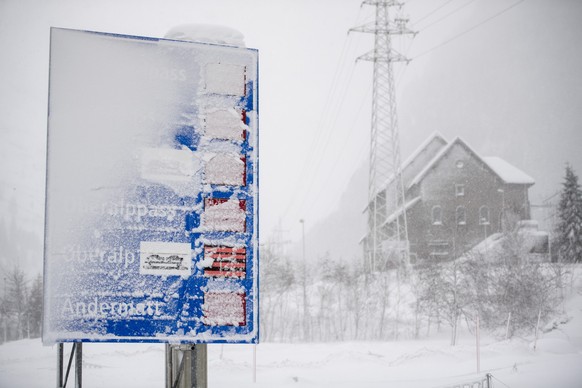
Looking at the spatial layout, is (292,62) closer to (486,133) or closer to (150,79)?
(486,133)

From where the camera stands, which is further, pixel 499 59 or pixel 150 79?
pixel 499 59

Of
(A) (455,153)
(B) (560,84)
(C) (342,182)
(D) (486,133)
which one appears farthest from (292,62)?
(A) (455,153)

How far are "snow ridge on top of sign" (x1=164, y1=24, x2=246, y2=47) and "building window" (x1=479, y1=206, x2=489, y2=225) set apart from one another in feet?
103

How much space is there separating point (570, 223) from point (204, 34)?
33436mm

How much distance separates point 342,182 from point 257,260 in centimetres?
7195

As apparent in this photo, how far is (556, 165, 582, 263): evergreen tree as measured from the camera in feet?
104

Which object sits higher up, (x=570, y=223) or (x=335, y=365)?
(x=570, y=223)

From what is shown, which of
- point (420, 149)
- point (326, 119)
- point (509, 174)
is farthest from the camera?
point (326, 119)

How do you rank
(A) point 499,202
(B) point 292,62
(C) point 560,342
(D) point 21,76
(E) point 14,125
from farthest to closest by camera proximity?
(B) point 292,62 < (D) point 21,76 < (E) point 14,125 < (A) point 499,202 < (C) point 560,342

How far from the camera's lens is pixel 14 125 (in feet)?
158

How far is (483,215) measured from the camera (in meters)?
34.0

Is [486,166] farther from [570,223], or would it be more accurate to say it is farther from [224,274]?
[224,274]

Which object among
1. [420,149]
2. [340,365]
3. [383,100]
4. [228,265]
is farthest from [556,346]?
[420,149]

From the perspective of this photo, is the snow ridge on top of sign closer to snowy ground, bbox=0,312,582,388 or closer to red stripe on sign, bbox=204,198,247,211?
red stripe on sign, bbox=204,198,247,211
